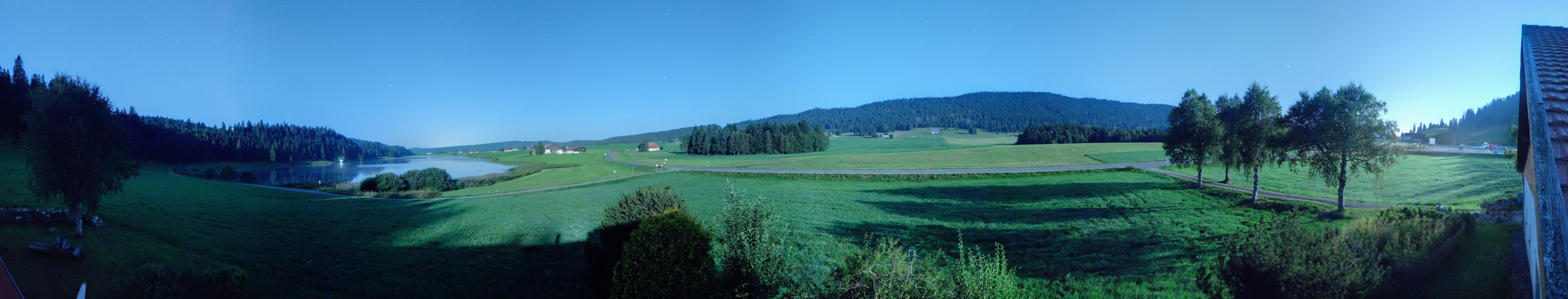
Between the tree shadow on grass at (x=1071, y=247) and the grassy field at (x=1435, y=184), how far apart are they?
1.37 m

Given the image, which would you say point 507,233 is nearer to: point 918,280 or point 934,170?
point 918,280

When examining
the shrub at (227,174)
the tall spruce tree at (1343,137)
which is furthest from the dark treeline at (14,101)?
the tall spruce tree at (1343,137)

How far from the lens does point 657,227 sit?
8.90 metres

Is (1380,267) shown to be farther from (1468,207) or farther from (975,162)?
(975,162)

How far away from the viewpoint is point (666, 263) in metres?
8.74

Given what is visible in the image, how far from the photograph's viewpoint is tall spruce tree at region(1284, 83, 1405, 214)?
4.32 m

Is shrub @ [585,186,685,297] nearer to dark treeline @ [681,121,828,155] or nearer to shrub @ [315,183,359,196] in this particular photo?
shrub @ [315,183,359,196]

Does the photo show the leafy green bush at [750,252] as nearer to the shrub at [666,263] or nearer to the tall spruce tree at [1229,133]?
the shrub at [666,263]

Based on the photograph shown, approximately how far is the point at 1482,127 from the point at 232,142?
1982 centimetres

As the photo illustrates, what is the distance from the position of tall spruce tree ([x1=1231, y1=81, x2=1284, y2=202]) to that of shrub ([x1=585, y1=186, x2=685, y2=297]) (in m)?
9.77

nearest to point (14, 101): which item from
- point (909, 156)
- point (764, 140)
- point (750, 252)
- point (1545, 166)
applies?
point (750, 252)


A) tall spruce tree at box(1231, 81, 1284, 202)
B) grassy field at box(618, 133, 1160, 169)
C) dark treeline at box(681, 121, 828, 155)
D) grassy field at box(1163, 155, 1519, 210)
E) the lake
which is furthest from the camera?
dark treeline at box(681, 121, 828, 155)

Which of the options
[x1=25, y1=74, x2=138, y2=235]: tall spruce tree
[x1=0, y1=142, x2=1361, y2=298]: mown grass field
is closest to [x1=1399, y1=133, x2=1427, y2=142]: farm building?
[x1=0, y1=142, x2=1361, y2=298]: mown grass field

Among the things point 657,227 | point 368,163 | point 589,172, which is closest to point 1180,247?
point 657,227
